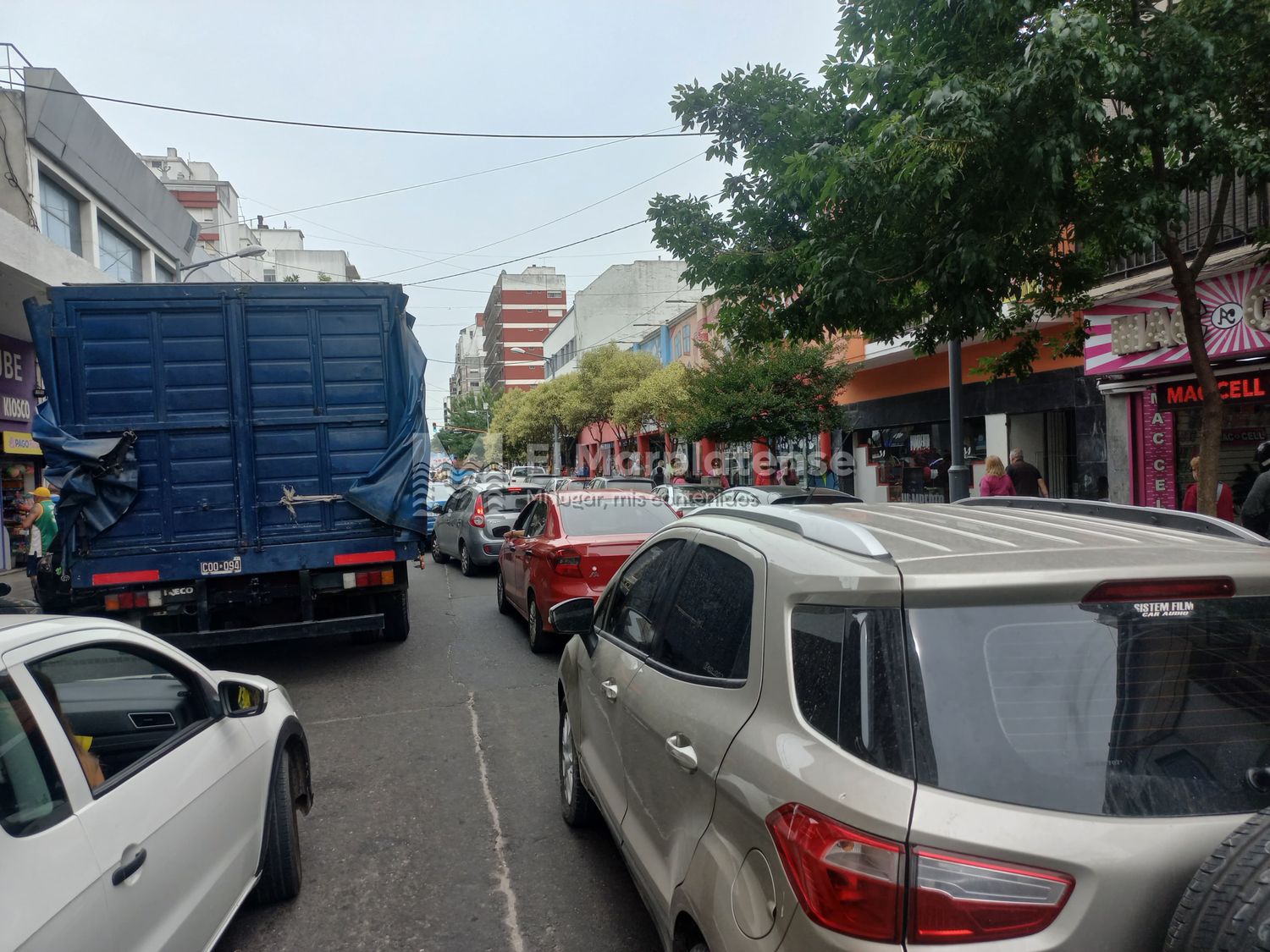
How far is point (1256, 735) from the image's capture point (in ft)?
6.03

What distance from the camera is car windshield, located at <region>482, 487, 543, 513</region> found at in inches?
566

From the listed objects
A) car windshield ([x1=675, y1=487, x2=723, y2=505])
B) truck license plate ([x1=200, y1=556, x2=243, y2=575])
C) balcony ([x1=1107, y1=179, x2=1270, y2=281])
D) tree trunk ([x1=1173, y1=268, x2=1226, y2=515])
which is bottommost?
truck license plate ([x1=200, y1=556, x2=243, y2=575])

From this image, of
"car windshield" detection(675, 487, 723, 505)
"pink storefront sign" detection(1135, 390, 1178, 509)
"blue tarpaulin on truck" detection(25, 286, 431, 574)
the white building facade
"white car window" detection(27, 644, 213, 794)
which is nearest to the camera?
"white car window" detection(27, 644, 213, 794)

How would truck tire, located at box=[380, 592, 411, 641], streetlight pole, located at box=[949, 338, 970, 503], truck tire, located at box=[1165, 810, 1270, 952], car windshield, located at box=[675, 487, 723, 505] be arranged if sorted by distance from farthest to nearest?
car windshield, located at box=[675, 487, 723, 505]
streetlight pole, located at box=[949, 338, 970, 503]
truck tire, located at box=[380, 592, 411, 641]
truck tire, located at box=[1165, 810, 1270, 952]

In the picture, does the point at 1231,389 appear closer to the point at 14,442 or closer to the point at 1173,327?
the point at 1173,327

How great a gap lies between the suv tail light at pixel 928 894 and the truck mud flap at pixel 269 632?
20.6ft

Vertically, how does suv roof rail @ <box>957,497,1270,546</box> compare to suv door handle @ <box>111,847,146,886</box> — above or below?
above

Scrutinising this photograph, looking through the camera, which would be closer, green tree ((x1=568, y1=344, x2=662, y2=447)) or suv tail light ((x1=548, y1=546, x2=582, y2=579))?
suv tail light ((x1=548, y1=546, x2=582, y2=579))

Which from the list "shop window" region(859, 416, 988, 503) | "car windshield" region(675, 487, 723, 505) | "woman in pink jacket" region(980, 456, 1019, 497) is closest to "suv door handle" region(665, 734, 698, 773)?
"car windshield" region(675, 487, 723, 505)

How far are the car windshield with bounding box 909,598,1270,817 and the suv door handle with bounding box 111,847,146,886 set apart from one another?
204 centimetres

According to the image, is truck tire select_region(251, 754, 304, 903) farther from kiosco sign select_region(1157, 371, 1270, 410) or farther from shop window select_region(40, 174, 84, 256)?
shop window select_region(40, 174, 84, 256)

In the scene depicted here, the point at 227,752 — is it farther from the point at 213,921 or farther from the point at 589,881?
the point at 589,881

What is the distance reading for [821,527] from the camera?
2.37 metres

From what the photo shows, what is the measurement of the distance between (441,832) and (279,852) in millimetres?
956
